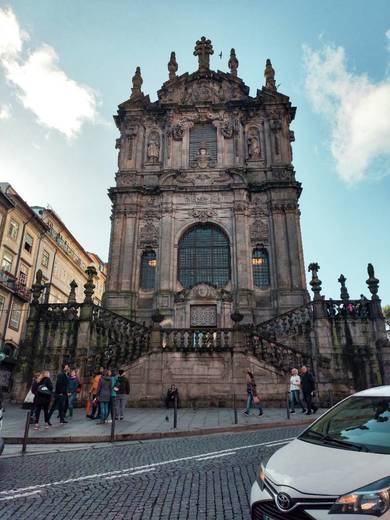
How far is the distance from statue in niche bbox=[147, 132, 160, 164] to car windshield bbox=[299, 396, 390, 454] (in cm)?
2677

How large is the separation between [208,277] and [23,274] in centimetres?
2012

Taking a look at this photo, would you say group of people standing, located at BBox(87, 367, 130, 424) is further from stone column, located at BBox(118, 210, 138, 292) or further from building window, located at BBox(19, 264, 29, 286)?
building window, located at BBox(19, 264, 29, 286)

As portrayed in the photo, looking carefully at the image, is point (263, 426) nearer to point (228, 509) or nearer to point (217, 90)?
point (228, 509)

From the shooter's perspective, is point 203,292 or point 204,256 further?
point 204,256

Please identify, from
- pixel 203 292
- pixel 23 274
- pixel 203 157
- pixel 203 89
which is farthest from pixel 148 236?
pixel 23 274

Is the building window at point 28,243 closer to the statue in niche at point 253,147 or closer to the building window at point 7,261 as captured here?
the building window at point 7,261

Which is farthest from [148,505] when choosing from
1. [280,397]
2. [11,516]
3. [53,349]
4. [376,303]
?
[376,303]

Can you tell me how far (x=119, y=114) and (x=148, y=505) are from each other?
3092 centimetres

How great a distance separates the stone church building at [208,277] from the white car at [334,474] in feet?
37.0

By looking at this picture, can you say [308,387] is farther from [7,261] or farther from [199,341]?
[7,261]

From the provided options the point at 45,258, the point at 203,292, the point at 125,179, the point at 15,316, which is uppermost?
the point at 125,179

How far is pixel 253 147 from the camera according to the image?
2859cm

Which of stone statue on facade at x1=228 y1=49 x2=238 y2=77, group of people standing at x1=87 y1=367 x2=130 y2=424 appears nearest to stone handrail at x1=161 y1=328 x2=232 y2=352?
group of people standing at x1=87 y1=367 x2=130 y2=424

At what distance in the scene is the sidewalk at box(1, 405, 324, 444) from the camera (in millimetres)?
9078
